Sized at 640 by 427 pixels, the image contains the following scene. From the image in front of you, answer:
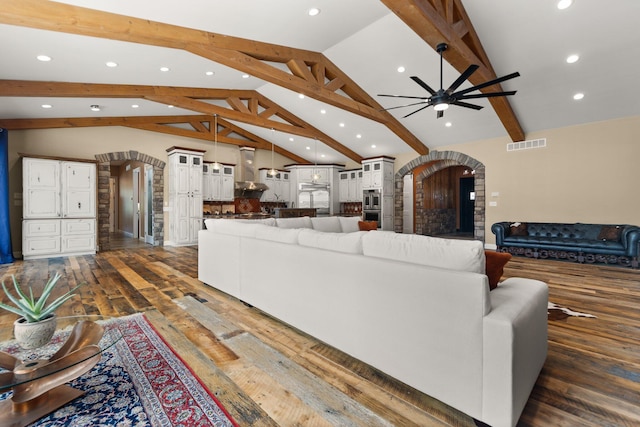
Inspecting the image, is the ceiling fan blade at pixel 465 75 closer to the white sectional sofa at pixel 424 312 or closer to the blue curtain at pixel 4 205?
the white sectional sofa at pixel 424 312

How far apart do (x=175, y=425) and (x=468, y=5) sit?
553 cm

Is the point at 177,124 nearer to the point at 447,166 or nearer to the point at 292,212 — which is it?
the point at 292,212

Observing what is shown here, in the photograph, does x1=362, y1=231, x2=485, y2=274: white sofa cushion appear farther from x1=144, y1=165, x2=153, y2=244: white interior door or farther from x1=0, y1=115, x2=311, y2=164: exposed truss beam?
x1=144, y1=165, x2=153, y2=244: white interior door

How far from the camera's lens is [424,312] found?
1.71 meters

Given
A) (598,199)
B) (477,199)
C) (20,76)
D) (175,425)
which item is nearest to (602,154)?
(598,199)

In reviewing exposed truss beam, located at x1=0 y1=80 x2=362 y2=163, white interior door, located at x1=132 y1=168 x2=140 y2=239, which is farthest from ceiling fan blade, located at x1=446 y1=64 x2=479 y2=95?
white interior door, located at x1=132 y1=168 x2=140 y2=239

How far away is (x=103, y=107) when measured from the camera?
635 cm

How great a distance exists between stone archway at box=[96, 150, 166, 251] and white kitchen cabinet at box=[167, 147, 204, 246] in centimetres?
26

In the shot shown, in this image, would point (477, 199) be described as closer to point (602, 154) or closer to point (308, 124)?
point (602, 154)

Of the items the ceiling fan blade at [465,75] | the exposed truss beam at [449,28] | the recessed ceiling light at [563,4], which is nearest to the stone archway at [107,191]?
the exposed truss beam at [449,28]

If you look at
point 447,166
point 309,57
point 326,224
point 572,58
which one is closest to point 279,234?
point 326,224

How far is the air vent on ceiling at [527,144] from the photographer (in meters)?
7.07

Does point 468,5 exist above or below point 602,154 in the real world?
above

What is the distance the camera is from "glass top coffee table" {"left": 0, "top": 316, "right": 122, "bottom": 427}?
1484 mm
